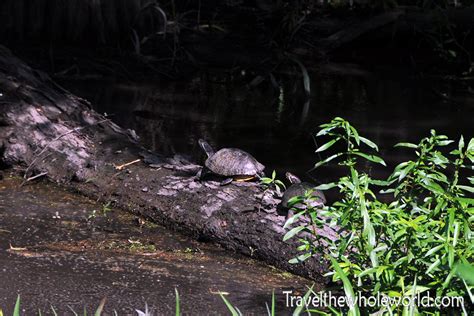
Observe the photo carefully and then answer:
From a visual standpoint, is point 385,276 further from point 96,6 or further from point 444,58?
point 444,58

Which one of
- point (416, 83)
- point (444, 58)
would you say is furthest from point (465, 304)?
point (444, 58)

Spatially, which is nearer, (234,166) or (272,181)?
(272,181)

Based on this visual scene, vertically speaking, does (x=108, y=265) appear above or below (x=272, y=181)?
A: below

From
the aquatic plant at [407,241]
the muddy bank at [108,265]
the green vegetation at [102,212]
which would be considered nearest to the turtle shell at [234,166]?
the muddy bank at [108,265]

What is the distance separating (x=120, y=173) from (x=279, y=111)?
3091 mm

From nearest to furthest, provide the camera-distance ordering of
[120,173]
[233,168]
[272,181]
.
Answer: [272,181]
[233,168]
[120,173]

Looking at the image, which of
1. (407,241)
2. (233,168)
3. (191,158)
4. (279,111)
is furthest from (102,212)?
(279,111)

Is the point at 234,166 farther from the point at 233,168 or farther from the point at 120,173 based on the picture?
the point at 120,173

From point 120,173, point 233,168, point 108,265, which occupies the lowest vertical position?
point 108,265

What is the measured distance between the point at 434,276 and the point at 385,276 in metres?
0.17

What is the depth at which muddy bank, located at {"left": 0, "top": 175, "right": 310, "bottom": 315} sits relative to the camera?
12.1 ft

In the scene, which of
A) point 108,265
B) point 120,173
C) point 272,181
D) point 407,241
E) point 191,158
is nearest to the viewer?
point 407,241

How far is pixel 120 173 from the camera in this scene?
527 cm

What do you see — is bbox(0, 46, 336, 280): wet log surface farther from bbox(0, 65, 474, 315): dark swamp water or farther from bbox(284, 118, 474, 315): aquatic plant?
bbox(284, 118, 474, 315): aquatic plant
